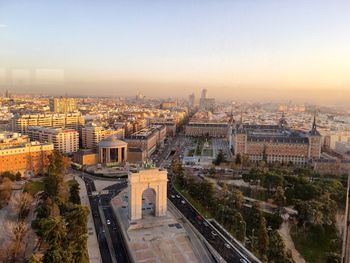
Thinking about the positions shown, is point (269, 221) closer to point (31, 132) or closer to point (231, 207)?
point (231, 207)

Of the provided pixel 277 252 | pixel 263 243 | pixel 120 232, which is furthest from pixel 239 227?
pixel 120 232

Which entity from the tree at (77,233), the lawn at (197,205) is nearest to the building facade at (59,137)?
the lawn at (197,205)

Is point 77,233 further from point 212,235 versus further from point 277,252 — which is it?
point 277,252

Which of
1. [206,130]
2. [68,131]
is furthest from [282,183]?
[206,130]

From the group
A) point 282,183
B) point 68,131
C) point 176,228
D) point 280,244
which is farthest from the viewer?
point 68,131

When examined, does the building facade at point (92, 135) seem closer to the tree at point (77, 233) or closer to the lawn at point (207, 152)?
the lawn at point (207, 152)

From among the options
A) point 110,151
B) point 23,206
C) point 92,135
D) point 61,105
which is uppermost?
point 61,105
